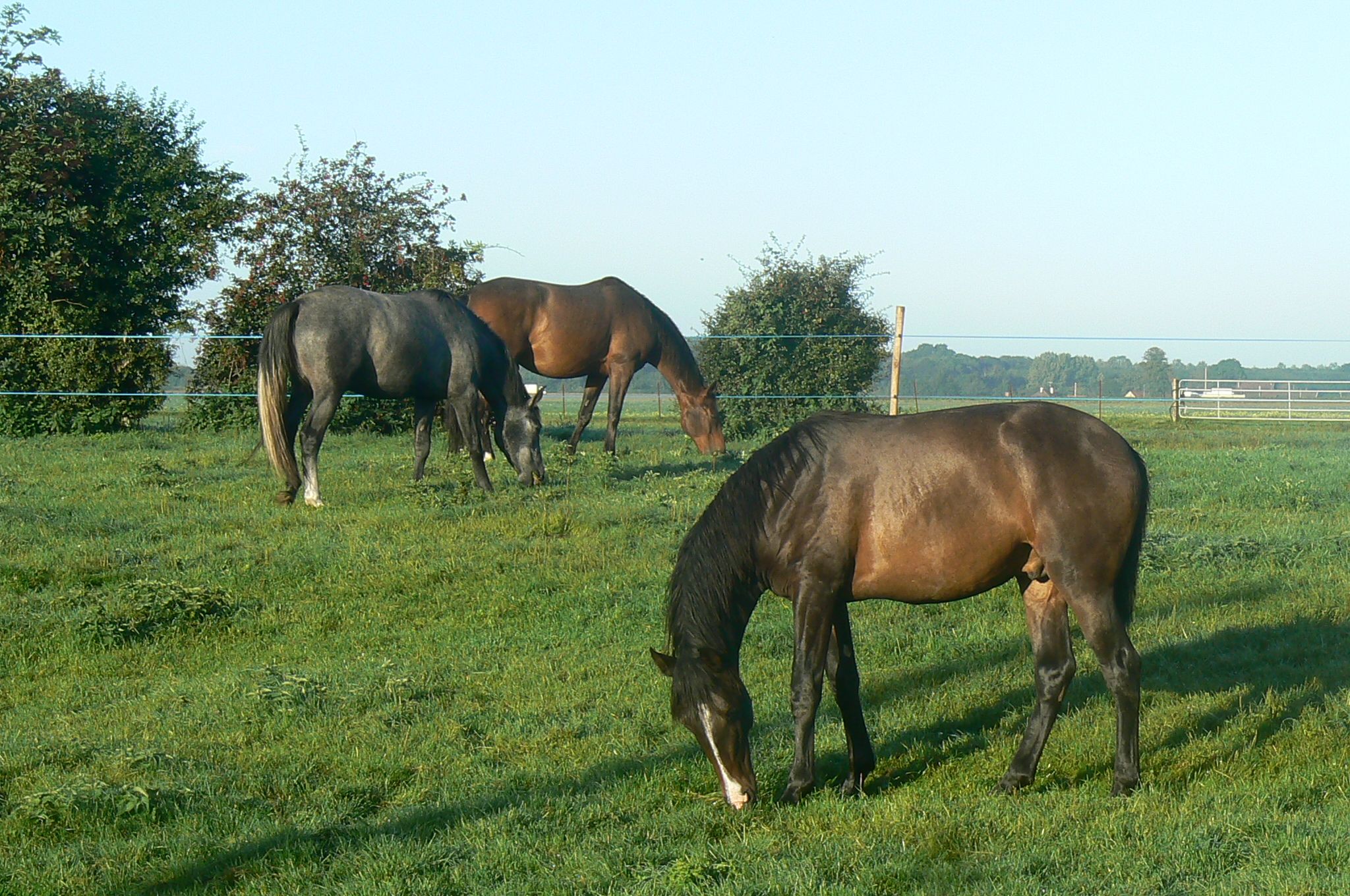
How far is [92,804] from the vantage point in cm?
481

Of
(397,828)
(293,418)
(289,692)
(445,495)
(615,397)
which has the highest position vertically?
(615,397)

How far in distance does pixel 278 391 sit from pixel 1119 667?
306 inches

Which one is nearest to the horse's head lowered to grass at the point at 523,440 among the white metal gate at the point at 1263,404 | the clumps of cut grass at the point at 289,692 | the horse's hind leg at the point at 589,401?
the horse's hind leg at the point at 589,401

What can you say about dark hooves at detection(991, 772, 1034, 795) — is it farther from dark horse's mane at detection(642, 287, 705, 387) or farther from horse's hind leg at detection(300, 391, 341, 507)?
dark horse's mane at detection(642, 287, 705, 387)

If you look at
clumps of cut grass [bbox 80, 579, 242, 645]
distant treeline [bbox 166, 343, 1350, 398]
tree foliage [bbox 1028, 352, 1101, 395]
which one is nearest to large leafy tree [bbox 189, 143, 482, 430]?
clumps of cut grass [bbox 80, 579, 242, 645]

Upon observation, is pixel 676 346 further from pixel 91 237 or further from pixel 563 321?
pixel 91 237

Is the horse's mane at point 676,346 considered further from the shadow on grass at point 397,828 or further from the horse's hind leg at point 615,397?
the shadow on grass at point 397,828

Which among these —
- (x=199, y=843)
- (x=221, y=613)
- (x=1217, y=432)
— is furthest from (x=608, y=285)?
(x=199, y=843)

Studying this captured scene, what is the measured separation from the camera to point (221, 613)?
7.93m

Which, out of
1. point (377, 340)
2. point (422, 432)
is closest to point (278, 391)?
point (377, 340)

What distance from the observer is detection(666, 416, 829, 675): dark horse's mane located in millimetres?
4949

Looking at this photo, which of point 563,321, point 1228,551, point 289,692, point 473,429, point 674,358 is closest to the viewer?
point 289,692

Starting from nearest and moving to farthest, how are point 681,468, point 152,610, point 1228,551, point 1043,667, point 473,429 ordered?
point 1043,667, point 152,610, point 1228,551, point 473,429, point 681,468

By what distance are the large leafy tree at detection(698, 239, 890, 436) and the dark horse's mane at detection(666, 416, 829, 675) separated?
14.0m
